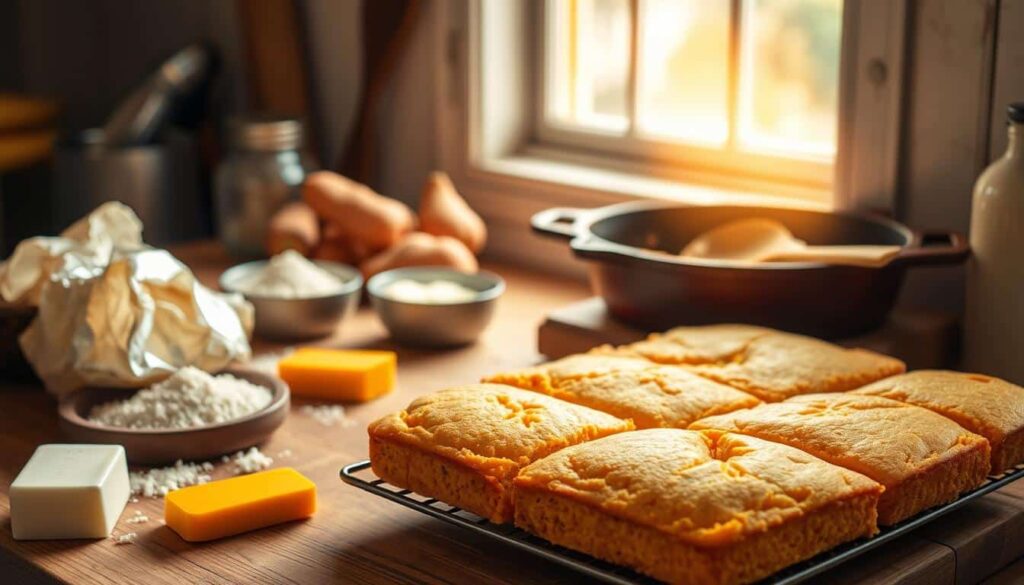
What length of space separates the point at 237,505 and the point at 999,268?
2.78 feet

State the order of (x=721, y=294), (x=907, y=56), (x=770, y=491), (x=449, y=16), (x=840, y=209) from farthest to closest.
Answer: (x=449, y=16) < (x=840, y=209) < (x=907, y=56) < (x=721, y=294) < (x=770, y=491)

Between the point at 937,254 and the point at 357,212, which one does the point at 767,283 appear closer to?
the point at 937,254

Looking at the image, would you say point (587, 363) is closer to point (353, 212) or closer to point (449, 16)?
point (353, 212)

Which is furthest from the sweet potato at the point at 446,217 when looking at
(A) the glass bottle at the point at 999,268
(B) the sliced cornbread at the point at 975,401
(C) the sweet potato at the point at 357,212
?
(B) the sliced cornbread at the point at 975,401

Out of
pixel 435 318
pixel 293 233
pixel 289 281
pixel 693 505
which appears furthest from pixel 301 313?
pixel 693 505

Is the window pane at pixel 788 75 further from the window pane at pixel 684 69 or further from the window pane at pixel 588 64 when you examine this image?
the window pane at pixel 588 64

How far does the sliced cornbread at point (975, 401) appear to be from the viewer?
1.11 meters

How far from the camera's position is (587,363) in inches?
49.6

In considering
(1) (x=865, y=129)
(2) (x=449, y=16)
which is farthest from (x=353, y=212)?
(1) (x=865, y=129)

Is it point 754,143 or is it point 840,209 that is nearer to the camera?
point 840,209

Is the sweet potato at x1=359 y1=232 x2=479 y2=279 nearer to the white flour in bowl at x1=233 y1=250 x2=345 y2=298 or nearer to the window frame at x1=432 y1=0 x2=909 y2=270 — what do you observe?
the white flour in bowl at x1=233 y1=250 x2=345 y2=298

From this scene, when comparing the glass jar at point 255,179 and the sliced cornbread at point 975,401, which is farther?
the glass jar at point 255,179

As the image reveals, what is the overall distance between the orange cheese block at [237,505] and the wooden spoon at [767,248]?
0.62 metres

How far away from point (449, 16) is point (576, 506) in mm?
1369
